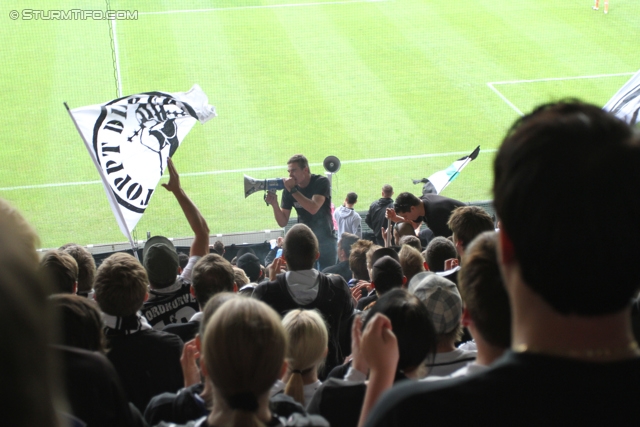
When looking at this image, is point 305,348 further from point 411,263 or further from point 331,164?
point 331,164

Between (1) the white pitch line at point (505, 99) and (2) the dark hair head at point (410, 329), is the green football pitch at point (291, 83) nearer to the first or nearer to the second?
(1) the white pitch line at point (505, 99)

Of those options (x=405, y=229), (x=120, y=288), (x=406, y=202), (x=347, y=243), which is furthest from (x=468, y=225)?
(x=347, y=243)

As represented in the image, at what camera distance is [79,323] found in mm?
2457

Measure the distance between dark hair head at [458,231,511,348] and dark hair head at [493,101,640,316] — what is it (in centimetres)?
91

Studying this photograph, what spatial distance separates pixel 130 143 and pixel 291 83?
32.8 ft

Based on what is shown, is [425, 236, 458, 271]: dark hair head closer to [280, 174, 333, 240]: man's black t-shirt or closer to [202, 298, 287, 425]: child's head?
[202, 298, 287, 425]: child's head

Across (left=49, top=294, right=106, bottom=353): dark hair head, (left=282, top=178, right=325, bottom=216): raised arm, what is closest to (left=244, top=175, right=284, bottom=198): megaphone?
(left=282, top=178, right=325, bottom=216): raised arm

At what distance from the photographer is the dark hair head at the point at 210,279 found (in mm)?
3553

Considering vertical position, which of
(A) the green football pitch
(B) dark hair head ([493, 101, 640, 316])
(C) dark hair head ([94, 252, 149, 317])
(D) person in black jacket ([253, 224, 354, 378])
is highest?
(B) dark hair head ([493, 101, 640, 316])

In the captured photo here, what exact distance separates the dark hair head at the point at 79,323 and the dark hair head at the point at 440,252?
245 cm

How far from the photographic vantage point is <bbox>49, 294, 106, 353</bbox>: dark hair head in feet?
8.02

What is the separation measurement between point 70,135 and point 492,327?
1297 centimetres

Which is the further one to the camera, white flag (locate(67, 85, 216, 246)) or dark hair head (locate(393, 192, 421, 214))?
dark hair head (locate(393, 192, 421, 214))

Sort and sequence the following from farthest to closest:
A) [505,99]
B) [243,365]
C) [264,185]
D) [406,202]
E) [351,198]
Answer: [505,99]
[351,198]
[264,185]
[406,202]
[243,365]
